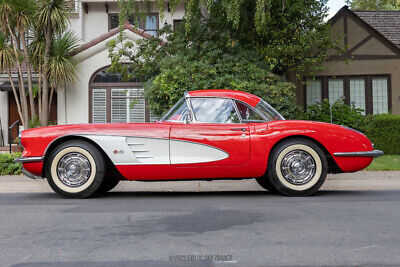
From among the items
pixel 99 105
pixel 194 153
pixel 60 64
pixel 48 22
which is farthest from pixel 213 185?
pixel 99 105

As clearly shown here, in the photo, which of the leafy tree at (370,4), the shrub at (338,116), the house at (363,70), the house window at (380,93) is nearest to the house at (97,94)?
the shrub at (338,116)

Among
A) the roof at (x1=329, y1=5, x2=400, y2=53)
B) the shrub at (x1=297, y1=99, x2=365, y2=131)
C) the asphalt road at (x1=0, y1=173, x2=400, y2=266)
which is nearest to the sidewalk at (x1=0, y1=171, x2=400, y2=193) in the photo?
the asphalt road at (x1=0, y1=173, x2=400, y2=266)

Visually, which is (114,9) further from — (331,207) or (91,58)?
(331,207)

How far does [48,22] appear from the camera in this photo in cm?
1602

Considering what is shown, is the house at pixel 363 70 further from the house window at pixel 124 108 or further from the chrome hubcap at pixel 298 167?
the chrome hubcap at pixel 298 167

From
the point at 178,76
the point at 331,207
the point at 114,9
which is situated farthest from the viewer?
the point at 114,9

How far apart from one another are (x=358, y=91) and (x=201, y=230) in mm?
16792

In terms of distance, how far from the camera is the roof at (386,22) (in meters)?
21.2

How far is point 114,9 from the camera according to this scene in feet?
74.4

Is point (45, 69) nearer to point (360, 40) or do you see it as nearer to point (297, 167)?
point (297, 167)

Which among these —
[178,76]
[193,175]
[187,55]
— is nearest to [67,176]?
[193,175]

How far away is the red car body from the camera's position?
6.53 metres

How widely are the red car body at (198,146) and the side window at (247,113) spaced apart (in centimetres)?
20

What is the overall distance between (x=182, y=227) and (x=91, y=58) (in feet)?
47.2
